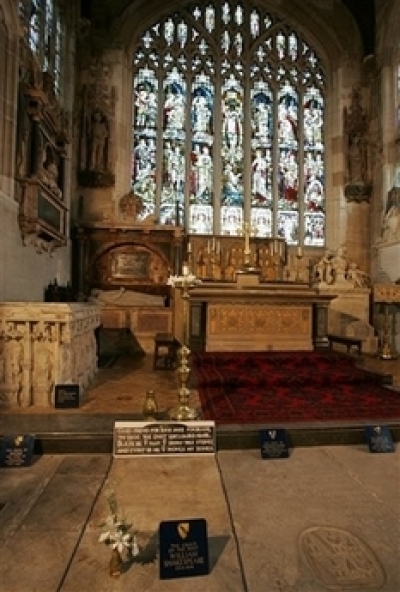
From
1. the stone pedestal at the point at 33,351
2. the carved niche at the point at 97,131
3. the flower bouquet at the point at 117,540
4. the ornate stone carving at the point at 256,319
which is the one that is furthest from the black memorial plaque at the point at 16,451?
the carved niche at the point at 97,131

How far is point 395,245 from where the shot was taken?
9.63 metres

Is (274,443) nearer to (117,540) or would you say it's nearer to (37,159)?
(117,540)

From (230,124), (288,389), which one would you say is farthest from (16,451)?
(230,124)

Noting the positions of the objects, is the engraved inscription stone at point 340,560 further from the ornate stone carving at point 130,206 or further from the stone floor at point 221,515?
the ornate stone carving at point 130,206

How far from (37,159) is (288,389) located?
18.0ft

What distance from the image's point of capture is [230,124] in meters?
11.4

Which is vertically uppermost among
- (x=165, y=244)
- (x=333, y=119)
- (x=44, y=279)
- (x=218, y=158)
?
(x=333, y=119)

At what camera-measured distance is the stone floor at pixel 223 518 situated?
1.66m

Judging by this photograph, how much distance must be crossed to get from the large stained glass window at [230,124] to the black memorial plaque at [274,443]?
837 cm

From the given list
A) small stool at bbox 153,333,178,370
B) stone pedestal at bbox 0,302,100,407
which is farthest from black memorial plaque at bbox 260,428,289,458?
small stool at bbox 153,333,178,370

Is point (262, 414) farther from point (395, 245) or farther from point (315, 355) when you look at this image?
point (395, 245)

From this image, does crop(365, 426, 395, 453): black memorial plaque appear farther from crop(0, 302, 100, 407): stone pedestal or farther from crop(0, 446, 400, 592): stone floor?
crop(0, 302, 100, 407): stone pedestal

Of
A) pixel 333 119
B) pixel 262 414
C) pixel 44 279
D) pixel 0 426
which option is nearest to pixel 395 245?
pixel 333 119

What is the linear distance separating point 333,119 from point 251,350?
28.5ft
